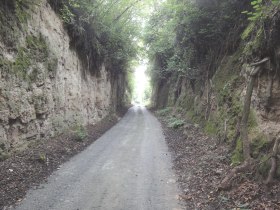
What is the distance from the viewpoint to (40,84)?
392 inches

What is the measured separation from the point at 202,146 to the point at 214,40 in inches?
252

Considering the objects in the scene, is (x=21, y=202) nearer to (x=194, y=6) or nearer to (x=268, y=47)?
(x=268, y=47)

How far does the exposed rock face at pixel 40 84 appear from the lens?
7.86m

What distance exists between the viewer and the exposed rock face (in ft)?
25.8

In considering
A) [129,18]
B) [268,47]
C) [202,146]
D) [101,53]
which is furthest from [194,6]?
[129,18]

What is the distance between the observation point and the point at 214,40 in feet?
44.4

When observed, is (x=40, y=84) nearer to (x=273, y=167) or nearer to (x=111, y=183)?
(x=111, y=183)

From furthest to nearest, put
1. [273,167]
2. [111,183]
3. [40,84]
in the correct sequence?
[40,84] < [111,183] < [273,167]

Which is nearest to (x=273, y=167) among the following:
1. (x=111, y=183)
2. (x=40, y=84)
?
(x=111, y=183)

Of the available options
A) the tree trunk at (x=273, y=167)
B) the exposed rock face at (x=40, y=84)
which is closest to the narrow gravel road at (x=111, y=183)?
the exposed rock face at (x=40, y=84)

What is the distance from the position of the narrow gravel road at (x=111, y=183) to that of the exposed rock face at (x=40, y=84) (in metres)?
2.02

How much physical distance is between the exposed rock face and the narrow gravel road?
2022mm

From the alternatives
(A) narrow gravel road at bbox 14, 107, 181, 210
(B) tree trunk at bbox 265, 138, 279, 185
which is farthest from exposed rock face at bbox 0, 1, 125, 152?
(B) tree trunk at bbox 265, 138, 279, 185

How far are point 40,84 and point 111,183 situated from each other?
17.1ft
